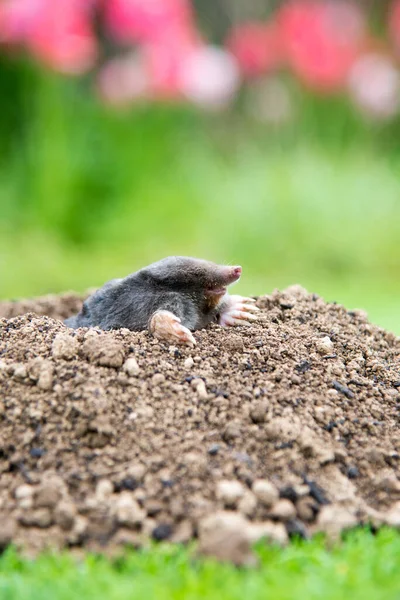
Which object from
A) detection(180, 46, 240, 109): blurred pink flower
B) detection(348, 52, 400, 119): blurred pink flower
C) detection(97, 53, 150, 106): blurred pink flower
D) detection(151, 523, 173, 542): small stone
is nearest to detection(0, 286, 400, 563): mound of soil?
detection(151, 523, 173, 542): small stone

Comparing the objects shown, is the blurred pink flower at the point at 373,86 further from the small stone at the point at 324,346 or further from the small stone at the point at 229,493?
the small stone at the point at 229,493

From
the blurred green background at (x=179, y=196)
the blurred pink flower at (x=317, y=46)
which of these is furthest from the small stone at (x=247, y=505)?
the blurred pink flower at (x=317, y=46)

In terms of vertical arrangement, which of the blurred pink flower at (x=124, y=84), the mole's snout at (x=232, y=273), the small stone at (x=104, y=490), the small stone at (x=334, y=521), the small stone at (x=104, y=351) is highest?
the blurred pink flower at (x=124, y=84)

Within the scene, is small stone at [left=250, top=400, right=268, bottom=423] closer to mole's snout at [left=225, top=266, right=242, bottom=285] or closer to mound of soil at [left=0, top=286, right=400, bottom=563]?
mound of soil at [left=0, top=286, right=400, bottom=563]

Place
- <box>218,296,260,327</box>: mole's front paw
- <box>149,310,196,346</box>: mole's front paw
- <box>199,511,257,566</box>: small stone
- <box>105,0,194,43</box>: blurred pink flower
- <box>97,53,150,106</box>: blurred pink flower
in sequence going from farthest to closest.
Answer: <box>97,53,150,106</box>: blurred pink flower
<box>105,0,194,43</box>: blurred pink flower
<box>218,296,260,327</box>: mole's front paw
<box>149,310,196,346</box>: mole's front paw
<box>199,511,257,566</box>: small stone

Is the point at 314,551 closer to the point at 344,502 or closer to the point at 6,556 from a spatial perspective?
the point at 344,502

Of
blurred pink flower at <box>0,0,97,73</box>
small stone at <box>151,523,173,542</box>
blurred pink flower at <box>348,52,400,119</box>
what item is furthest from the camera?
blurred pink flower at <box>348,52,400,119</box>

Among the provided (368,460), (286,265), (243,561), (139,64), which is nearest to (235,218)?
(286,265)
